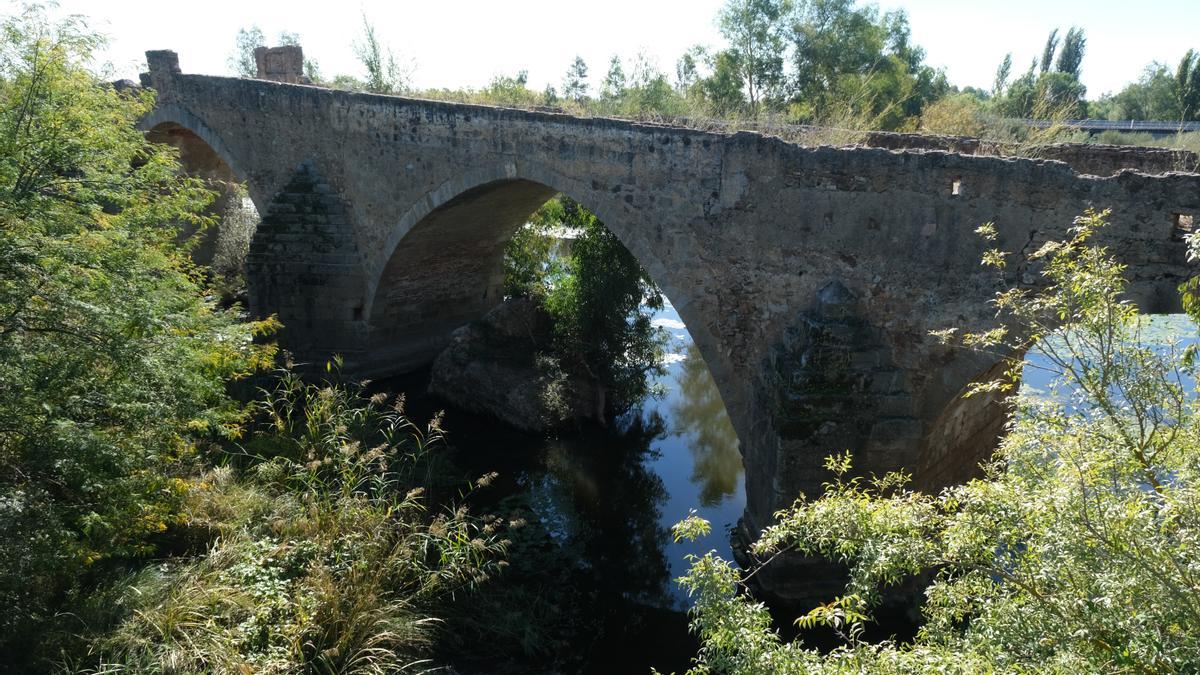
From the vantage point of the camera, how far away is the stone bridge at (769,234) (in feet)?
19.7

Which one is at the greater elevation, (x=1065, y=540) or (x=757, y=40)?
(x=757, y=40)

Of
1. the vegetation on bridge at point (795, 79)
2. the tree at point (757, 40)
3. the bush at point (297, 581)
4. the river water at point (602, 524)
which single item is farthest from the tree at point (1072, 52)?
the bush at point (297, 581)

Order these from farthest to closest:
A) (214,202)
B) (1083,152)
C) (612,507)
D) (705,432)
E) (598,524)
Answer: (214,202), (705,432), (612,507), (598,524), (1083,152)

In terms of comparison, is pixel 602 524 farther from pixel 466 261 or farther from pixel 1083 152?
pixel 1083 152

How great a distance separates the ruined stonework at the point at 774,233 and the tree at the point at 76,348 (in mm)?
4267

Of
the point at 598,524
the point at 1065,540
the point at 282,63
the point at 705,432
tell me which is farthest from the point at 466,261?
the point at 1065,540

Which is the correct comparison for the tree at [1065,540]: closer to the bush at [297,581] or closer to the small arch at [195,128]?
the bush at [297,581]

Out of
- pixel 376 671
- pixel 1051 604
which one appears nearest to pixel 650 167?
pixel 376 671

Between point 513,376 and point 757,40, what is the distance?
12.3 m

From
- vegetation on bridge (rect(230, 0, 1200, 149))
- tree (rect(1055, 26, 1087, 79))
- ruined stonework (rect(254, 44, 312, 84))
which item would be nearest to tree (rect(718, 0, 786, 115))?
vegetation on bridge (rect(230, 0, 1200, 149))

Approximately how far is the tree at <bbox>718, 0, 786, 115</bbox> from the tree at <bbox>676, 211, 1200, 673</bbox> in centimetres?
1690

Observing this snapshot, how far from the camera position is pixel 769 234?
736 centimetres

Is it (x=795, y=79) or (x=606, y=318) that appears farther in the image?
(x=795, y=79)

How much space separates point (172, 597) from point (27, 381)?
166 centimetres
